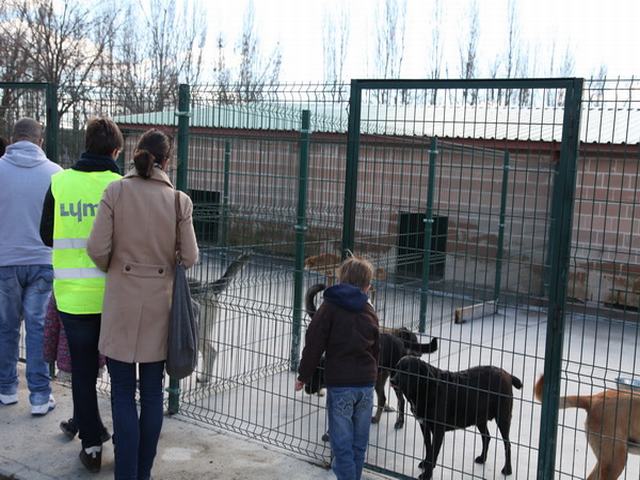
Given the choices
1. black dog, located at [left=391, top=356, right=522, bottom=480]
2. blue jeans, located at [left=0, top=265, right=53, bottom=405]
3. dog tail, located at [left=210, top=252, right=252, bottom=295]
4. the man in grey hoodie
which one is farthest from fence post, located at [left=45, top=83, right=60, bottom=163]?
black dog, located at [left=391, top=356, right=522, bottom=480]

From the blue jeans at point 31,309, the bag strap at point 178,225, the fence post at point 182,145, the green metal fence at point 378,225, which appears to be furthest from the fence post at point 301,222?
the bag strap at point 178,225

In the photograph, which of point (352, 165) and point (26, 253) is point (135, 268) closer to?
point (352, 165)

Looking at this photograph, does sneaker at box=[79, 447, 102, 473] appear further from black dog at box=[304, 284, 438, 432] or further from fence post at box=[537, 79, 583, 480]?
fence post at box=[537, 79, 583, 480]

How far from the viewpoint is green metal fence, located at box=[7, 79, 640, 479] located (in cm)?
373

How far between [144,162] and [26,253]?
193cm

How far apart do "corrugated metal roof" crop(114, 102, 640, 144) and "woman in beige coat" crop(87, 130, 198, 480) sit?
1460 millimetres

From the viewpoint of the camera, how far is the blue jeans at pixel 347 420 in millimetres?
3664

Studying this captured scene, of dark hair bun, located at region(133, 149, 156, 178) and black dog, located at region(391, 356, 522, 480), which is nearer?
dark hair bun, located at region(133, 149, 156, 178)

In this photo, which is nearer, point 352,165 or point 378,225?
point 352,165

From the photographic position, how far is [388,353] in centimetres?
507

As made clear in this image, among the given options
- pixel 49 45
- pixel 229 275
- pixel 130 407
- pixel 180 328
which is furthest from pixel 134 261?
pixel 49 45

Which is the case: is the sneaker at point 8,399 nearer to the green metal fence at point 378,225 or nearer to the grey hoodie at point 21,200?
the grey hoodie at point 21,200

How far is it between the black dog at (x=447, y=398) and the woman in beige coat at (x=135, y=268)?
155cm

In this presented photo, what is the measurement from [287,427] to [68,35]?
1839 centimetres
